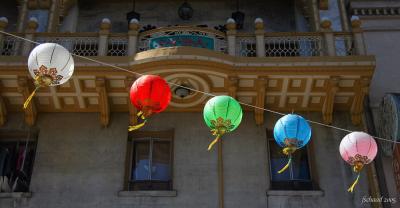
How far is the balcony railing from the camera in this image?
1417 cm

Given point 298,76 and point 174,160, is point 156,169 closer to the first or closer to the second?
point 174,160

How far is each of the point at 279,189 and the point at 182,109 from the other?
11.2 ft

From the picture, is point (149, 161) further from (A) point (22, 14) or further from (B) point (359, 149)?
(A) point (22, 14)

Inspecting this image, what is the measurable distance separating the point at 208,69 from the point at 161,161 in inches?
112

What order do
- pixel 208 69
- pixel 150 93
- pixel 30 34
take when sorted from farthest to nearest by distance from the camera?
1. pixel 30 34
2. pixel 208 69
3. pixel 150 93

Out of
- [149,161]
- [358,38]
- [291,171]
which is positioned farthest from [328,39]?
[149,161]

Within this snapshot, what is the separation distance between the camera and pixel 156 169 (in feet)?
46.3

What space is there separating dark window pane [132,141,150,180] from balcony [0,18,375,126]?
842 millimetres

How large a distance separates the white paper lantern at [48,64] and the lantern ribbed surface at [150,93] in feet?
4.80

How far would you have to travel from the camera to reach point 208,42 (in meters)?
14.2

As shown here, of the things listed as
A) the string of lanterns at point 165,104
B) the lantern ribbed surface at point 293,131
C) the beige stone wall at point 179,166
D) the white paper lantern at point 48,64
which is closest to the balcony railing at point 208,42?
the beige stone wall at point 179,166

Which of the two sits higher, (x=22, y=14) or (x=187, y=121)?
(x=22, y=14)

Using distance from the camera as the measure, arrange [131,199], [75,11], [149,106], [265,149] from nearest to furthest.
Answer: [149,106] < [131,199] < [265,149] < [75,11]

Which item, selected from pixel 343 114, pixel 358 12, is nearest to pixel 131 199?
pixel 343 114
